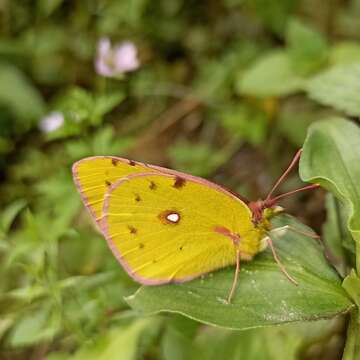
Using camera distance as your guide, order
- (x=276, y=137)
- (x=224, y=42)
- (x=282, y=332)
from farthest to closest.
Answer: (x=224, y=42) → (x=276, y=137) → (x=282, y=332)

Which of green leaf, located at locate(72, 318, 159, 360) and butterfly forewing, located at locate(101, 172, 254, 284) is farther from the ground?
butterfly forewing, located at locate(101, 172, 254, 284)

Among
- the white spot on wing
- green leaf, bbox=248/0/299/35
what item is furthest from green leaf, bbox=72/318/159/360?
green leaf, bbox=248/0/299/35

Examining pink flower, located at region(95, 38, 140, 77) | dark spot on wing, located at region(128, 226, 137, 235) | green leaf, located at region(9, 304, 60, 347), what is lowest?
green leaf, located at region(9, 304, 60, 347)

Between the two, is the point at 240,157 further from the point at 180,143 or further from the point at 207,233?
the point at 207,233

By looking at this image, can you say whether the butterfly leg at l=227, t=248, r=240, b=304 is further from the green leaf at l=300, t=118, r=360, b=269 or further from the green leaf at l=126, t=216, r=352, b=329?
the green leaf at l=300, t=118, r=360, b=269

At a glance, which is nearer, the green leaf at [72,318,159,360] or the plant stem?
the plant stem

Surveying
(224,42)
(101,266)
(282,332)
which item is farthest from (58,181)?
(224,42)

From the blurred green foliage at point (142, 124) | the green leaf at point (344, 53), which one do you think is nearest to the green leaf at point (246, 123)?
the blurred green foliage at point (142, 124)
